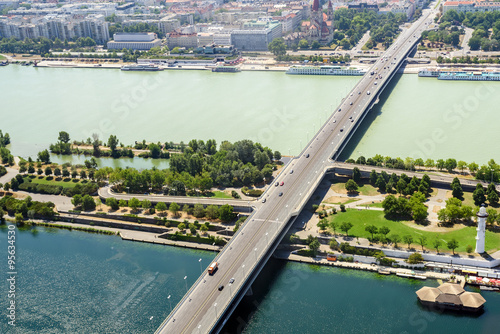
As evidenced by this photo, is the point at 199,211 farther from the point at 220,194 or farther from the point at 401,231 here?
the point at 401,231

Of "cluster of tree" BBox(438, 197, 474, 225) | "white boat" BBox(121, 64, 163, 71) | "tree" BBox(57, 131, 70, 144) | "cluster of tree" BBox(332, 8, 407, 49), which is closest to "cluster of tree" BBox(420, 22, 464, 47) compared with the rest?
"cluster of tree" BBox(332, 8, 407, 49)

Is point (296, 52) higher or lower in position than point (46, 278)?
higher

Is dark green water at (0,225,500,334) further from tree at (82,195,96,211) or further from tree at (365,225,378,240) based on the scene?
tree at (82,195,96,211)

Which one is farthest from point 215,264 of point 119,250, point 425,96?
point 425,96

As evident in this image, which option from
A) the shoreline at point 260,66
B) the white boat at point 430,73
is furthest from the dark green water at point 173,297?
the shoreline at point 260,66

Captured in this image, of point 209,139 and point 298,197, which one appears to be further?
point 209,139

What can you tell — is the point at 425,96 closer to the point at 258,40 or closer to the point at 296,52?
the point at 296,52

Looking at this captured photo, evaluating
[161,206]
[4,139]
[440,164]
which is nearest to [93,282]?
[161,206]
